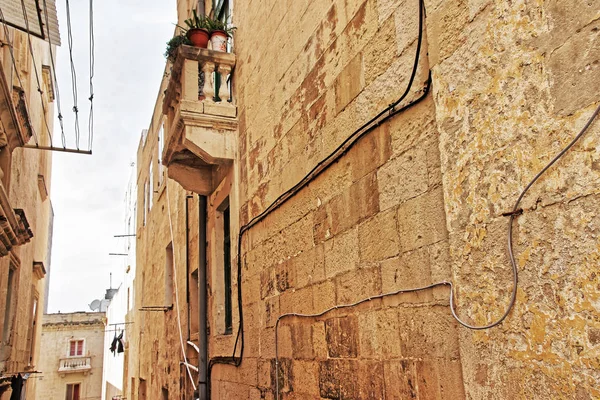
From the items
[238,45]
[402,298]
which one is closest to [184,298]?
[238,45]

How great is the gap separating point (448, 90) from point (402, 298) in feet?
3.40

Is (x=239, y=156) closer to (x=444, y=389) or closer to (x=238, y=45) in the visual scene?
(x=238, y=45)

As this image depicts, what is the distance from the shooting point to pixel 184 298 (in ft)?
28.7

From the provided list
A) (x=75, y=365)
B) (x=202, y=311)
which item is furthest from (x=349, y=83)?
(x=75, y=365)

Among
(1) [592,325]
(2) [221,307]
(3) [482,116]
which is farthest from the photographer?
(2) [221,307]

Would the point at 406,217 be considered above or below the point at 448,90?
below

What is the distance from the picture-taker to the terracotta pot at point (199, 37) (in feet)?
20.9

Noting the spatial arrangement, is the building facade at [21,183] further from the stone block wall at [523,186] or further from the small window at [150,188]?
the stone block wall at [523,186]

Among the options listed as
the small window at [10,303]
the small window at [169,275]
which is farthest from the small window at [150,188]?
the small window at [10,303]

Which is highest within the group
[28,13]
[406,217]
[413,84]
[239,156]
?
[28,13]

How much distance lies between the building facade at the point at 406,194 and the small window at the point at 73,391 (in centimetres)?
3293

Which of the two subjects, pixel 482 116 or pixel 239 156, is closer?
pixel 482 116

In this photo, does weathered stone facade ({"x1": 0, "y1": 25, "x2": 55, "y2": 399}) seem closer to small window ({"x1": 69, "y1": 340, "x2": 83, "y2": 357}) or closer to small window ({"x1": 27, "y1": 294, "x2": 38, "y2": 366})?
small window ({"x1": 27, "y1": 294, "x2": 38, "y2": 366})

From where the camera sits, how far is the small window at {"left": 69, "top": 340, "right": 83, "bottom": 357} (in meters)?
35.2
